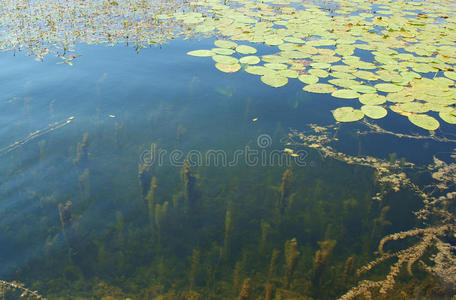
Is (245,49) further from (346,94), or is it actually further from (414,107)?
(414,107)

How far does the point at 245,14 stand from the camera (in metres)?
→ 6.98

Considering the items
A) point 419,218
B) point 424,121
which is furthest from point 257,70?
point 419,218

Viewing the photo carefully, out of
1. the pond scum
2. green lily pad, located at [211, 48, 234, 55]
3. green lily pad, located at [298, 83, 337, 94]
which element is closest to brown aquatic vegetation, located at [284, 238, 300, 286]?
the pond scum

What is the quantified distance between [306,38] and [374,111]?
2.78 meters

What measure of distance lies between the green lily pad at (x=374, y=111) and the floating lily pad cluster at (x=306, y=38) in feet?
0.04

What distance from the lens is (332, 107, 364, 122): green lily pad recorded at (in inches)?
137

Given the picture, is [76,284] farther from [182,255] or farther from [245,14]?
[245,14]

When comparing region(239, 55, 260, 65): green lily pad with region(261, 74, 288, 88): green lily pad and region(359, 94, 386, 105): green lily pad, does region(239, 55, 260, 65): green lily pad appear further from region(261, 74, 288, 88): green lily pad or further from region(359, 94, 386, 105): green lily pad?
region(359, 94, 386, 105): green lily pad

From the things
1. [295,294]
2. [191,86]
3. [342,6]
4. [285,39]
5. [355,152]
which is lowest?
[295,294]

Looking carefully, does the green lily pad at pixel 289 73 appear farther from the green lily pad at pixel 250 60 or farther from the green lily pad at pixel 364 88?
the green lily pad at pixel 364 88

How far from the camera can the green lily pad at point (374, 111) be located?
3516 millimetres

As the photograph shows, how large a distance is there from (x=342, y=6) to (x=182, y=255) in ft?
27.4

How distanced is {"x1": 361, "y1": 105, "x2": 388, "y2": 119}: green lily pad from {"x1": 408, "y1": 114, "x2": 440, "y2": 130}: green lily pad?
1.03 ft

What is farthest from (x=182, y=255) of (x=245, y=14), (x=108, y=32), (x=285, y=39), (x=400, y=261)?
(x=245, y=14)
